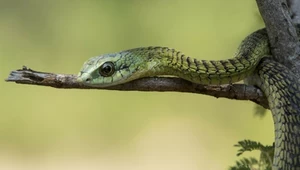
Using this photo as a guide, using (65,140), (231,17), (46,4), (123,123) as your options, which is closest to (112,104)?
(123,123)

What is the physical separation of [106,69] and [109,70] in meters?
0.01

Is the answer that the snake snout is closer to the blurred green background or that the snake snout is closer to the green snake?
the green snake

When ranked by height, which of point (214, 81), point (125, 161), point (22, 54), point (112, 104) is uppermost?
point (22, 54)

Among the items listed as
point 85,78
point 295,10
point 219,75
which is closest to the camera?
point 85,78

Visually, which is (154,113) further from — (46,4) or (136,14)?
(46,4)

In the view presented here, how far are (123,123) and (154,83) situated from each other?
118 centimetres

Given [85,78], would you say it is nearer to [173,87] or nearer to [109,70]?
[109,70]

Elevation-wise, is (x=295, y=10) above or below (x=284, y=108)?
above

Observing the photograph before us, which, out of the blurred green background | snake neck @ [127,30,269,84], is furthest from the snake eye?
the blurred green background

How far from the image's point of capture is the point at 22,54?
97.7 inches

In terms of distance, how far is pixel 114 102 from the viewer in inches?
103

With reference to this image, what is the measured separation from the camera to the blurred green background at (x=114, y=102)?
2.48 metres

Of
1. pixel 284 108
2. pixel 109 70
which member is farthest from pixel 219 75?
pixel 109 70

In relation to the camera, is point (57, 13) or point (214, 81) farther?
point (57, 13)
